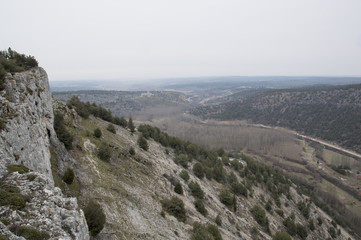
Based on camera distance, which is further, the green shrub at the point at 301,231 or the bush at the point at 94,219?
the green shrub at the point at 301,231

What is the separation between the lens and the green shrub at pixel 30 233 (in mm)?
7867

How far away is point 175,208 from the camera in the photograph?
24906 millimetres

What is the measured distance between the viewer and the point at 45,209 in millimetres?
9734

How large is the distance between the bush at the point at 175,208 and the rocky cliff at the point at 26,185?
48.6ft

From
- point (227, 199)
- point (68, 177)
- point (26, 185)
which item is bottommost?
point (227, 199)

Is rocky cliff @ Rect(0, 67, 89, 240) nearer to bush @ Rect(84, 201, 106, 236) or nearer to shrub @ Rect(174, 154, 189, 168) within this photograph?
bush @ Rect(84, 201, 106, 236)

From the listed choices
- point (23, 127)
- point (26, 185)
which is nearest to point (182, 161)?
point (23, 127)

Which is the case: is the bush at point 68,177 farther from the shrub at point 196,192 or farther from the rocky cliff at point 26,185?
the shrub at point 196,192

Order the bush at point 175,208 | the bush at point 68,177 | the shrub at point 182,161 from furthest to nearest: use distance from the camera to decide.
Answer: the shrub at point 182,161 → the bush at point 175,208 → the bush at point 68,177

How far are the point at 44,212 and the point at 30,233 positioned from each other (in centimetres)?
167

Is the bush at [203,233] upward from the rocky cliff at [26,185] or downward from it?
downward

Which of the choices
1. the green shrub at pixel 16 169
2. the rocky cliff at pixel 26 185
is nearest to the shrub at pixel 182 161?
the rocky cliff at pixel 26 185

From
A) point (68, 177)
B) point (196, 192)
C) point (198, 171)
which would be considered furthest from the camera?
point (198, 171)

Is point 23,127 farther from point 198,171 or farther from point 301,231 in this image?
point 301,231
